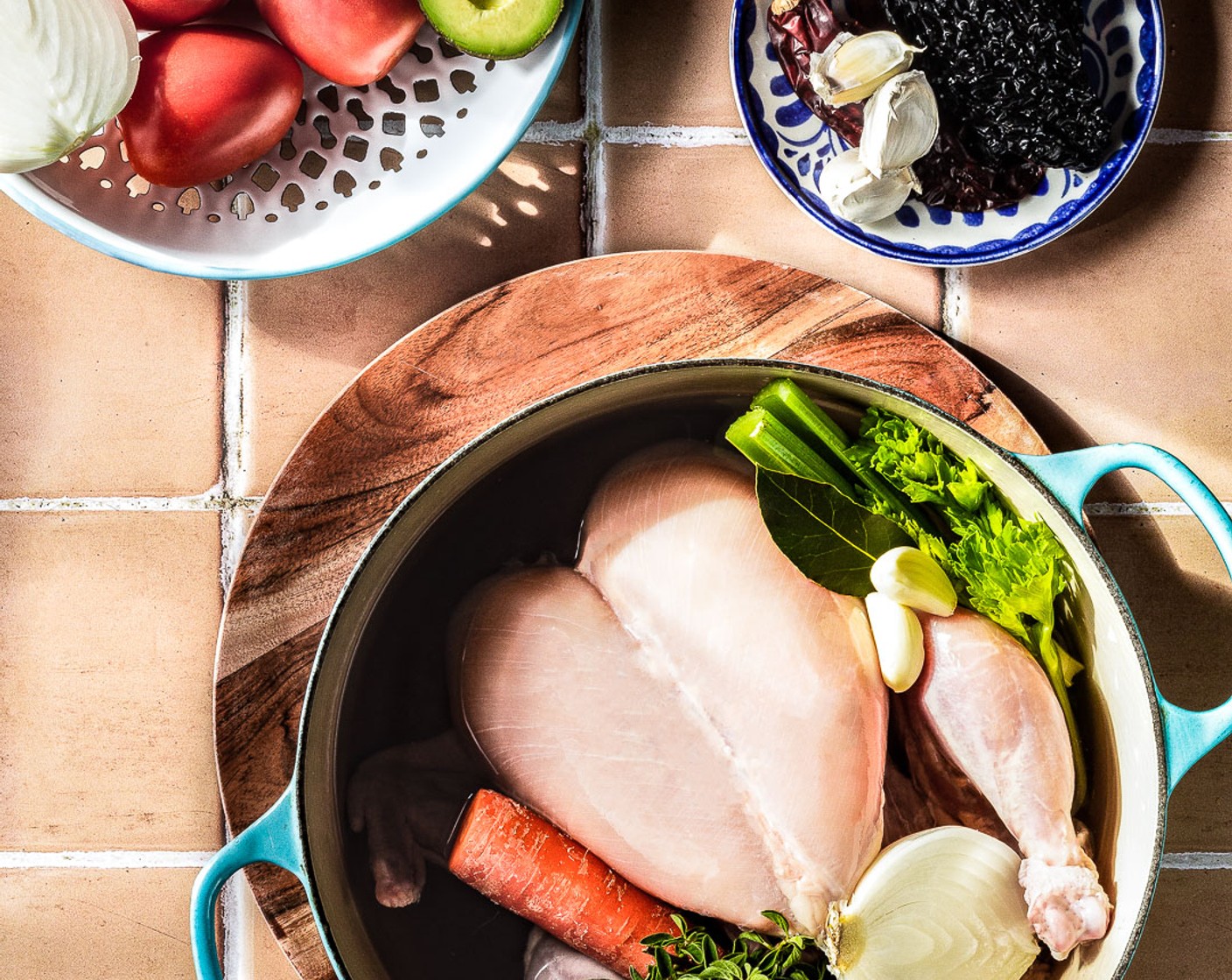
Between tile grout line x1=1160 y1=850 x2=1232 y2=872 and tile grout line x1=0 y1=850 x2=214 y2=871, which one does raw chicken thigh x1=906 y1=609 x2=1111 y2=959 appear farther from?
tile grout line x1=0 y1=850 x2=214 y2=871

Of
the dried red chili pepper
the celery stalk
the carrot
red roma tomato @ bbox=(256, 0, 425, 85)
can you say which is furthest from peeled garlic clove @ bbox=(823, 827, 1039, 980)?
red roma tomato @ bbox=(256, 0, 425, 85)

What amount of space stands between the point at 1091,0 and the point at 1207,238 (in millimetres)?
190

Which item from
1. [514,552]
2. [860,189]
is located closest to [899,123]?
[860,189]

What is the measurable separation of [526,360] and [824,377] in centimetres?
21

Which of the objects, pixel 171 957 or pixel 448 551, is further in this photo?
pixel 171 957

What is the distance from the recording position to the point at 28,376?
0.73m

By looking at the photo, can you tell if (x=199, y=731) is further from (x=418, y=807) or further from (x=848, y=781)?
(x=848, y=781)

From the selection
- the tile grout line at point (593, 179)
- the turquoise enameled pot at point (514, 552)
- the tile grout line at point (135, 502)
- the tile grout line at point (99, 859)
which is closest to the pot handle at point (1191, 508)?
the turquoise enameled pot at point (514, 552)

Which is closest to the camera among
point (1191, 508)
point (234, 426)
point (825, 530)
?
point (1191, 508)

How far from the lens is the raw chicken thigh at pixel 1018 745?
1.97ft

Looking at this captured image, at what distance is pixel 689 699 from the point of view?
0.65 meters

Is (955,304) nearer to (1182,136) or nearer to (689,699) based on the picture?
(1182,136)

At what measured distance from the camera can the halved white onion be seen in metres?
0.56

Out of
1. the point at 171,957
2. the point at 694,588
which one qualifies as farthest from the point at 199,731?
the point at 694,588
